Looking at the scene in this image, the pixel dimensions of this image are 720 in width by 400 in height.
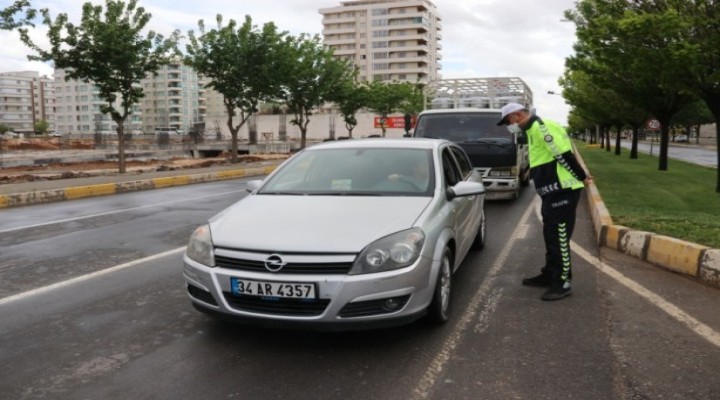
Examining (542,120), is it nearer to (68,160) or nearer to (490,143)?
(490,143)

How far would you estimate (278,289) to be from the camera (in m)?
3.58

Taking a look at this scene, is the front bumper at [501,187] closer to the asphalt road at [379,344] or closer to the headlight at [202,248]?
the asphalt road at [379,344]

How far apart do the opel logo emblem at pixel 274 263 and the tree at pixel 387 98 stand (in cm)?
4878

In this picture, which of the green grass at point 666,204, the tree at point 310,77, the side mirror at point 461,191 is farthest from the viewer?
the tree at point 310,77

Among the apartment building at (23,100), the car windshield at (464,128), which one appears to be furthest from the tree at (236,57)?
the apartment building at (23,100)

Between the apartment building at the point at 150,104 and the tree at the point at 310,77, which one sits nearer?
the tree at the point at 310,77

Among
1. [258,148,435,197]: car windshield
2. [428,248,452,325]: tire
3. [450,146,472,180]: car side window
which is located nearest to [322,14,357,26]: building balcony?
[450,146,472,180]: car side window

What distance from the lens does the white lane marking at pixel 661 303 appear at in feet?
13.7

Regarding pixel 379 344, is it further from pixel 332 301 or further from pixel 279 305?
pixel 279 305

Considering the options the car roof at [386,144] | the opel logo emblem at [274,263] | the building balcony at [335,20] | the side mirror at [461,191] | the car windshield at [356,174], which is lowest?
the opel logo emblem at [274,263]

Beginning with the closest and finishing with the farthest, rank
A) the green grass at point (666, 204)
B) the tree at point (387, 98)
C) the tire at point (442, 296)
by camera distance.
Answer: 1. the tire at point (442, 296)
2. the green grass at point (666, 204)
3. the tree at point (387, 98)

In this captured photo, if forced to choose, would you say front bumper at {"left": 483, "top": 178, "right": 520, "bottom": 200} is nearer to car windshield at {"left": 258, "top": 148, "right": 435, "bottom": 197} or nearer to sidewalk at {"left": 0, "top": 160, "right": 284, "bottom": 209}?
car windshield at {"left": 258, "top": 148, "right": 435, "bottom": 197}

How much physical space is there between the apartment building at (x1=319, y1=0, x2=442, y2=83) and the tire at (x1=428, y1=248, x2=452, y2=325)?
10659cm

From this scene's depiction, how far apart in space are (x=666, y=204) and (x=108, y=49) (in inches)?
678
